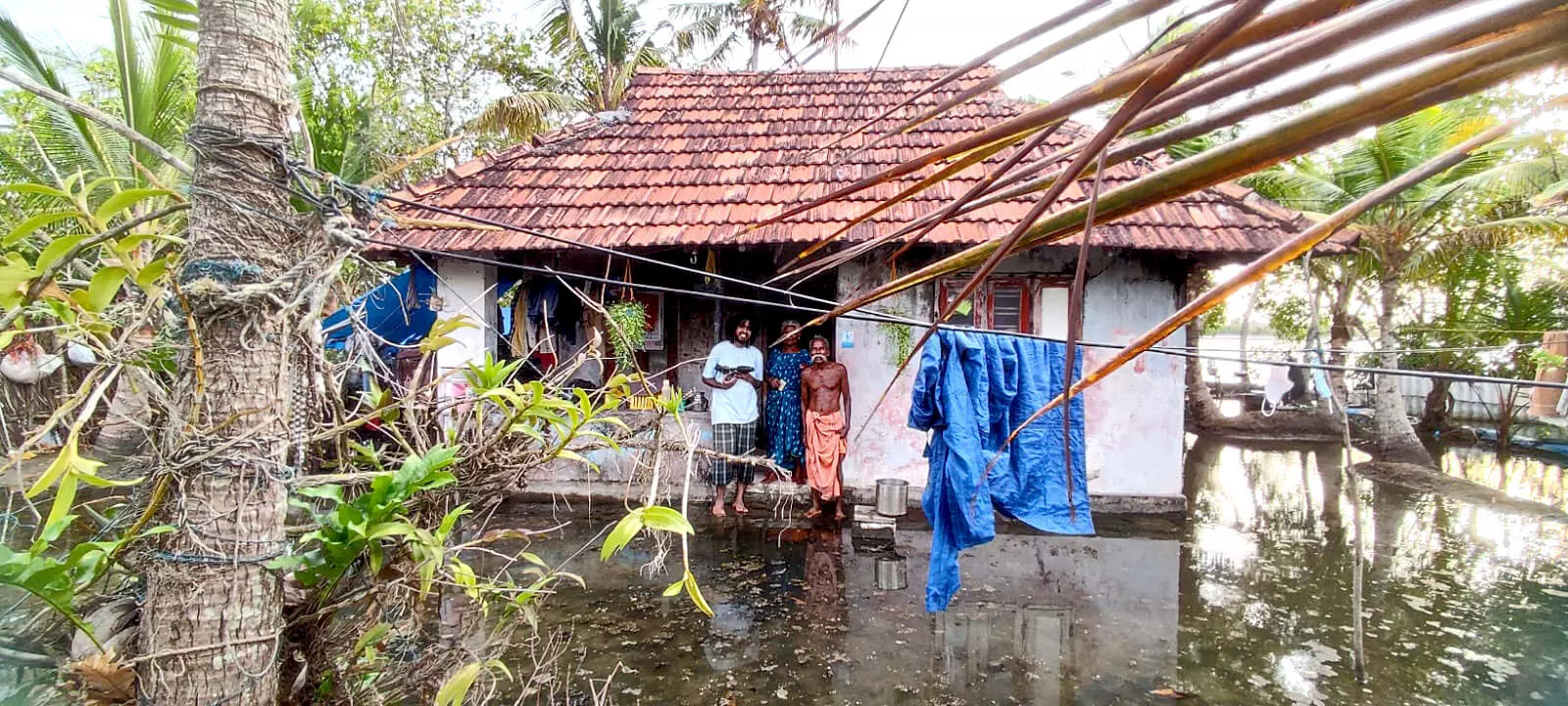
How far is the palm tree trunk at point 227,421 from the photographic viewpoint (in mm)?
1869

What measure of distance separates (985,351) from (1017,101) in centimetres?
484

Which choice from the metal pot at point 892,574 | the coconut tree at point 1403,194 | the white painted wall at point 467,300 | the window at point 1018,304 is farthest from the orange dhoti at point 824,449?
the coconut tree at point 1403,194

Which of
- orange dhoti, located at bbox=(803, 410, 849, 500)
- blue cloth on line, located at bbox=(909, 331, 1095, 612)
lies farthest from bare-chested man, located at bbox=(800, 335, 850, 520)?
blue cloth on line, located at bbox=(909, 331, 1095, 612)

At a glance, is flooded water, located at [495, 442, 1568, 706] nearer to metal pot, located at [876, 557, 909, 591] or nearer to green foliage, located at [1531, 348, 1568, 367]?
metal pot, located at [876, 557, 909, 591]

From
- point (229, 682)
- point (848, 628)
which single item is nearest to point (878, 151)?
point (848, 628)

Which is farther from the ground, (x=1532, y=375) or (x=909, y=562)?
(x=1532, y=375)

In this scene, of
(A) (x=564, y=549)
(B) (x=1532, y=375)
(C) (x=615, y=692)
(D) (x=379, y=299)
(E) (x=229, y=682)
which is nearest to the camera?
(E) (x=229, y=682)

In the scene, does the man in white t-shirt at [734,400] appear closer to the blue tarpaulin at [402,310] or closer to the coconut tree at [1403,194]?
the blue tarpaulin at [402,310]

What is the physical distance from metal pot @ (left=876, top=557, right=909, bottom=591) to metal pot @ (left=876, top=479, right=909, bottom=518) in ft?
1.73

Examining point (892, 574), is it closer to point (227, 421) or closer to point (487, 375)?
point (487, 375)

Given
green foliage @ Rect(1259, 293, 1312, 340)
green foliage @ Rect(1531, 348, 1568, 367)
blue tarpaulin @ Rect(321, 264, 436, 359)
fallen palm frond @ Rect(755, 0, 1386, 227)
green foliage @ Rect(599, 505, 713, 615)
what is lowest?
green foliage @ Rect(599, 505, 713, 615)

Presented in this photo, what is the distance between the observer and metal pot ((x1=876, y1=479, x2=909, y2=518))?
5.96 metres

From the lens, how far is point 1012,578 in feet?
16.8

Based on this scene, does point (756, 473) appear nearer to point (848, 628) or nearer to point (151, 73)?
point (848, 628)
